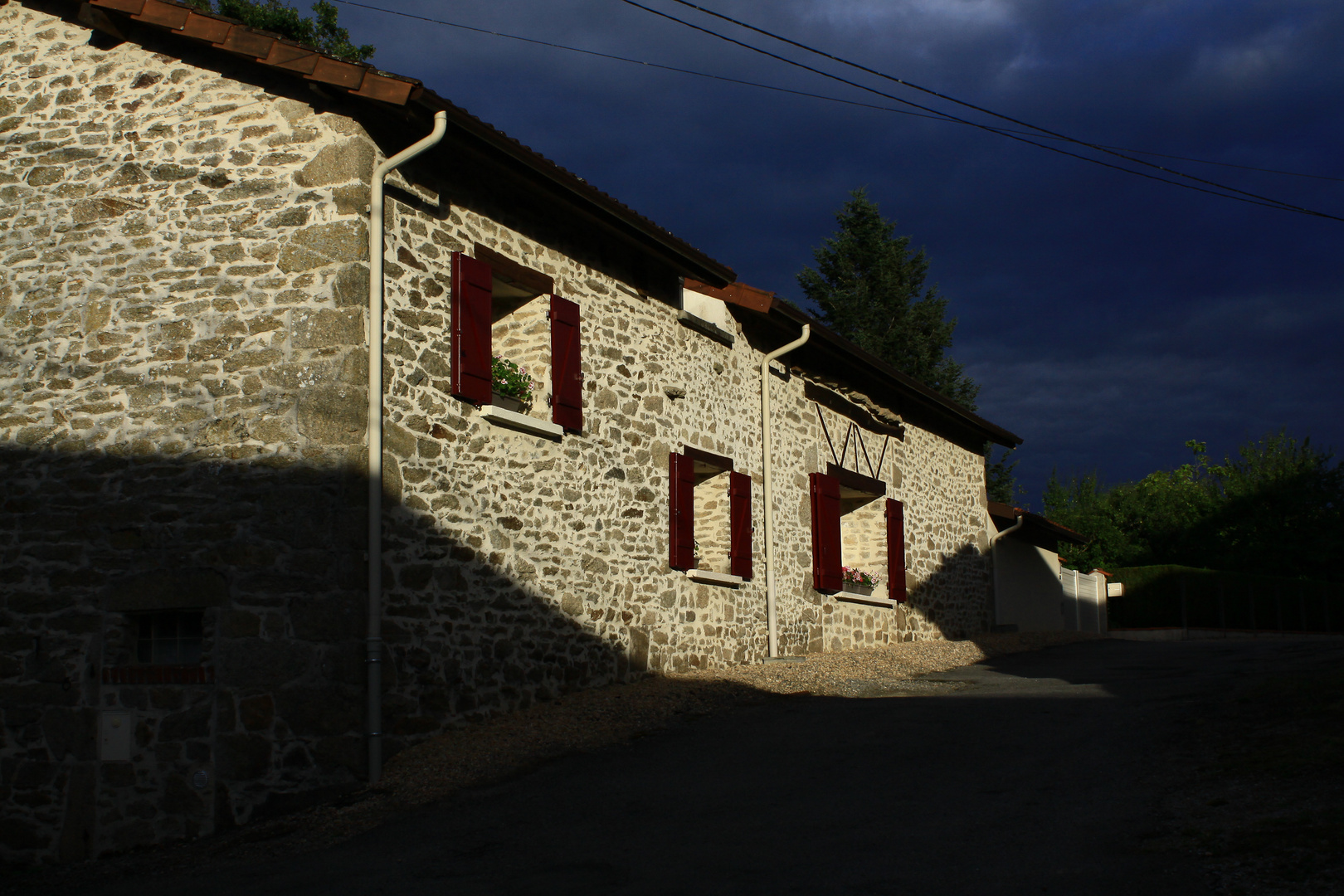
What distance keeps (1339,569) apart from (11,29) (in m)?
29.8

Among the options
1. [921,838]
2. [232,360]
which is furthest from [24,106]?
[921,838]

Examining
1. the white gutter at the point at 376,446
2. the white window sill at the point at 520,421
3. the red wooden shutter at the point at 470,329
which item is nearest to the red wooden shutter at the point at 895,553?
the white window sill at the point at 520,421

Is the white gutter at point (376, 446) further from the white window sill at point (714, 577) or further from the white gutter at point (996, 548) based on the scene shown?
the white gutter at point (996, 548)

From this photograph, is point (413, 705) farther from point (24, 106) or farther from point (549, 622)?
point (24, 106)

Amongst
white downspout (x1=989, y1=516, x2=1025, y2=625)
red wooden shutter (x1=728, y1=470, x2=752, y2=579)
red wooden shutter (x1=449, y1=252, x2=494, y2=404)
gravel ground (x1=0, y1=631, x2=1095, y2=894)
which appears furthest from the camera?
white downspout (x1=989, y1=516, x2=1025, y2=625)

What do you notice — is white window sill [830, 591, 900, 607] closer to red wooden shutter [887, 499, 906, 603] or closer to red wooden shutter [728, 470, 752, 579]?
red wooden shutter [887, 499, 906, 603]

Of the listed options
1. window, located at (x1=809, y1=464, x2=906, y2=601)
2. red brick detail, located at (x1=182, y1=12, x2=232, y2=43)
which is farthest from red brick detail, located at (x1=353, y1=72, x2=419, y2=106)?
window, located at (x1=809, y1=464, x2=906, y2=601)

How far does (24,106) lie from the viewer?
8492 millimetres

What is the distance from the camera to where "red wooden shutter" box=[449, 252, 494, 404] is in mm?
8094

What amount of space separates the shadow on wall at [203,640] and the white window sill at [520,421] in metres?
1.00

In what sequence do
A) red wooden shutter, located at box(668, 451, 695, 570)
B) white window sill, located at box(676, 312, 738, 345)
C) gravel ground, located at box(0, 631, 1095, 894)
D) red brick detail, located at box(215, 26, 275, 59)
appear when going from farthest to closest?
white window sill, located at box(676, 312, 738, 345) → red wooden shutter, located at box(668, 451, 695, 570) → red brick detail, located at box(215, 26, 275, 59) → gravel ground, located at box(0, 631, 1095, 894)

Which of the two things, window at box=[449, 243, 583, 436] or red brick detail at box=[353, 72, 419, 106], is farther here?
window at box=[449, 243, 583, 436]

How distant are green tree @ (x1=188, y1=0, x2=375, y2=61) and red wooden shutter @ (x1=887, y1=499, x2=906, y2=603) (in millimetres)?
10148

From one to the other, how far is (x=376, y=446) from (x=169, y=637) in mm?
1944
